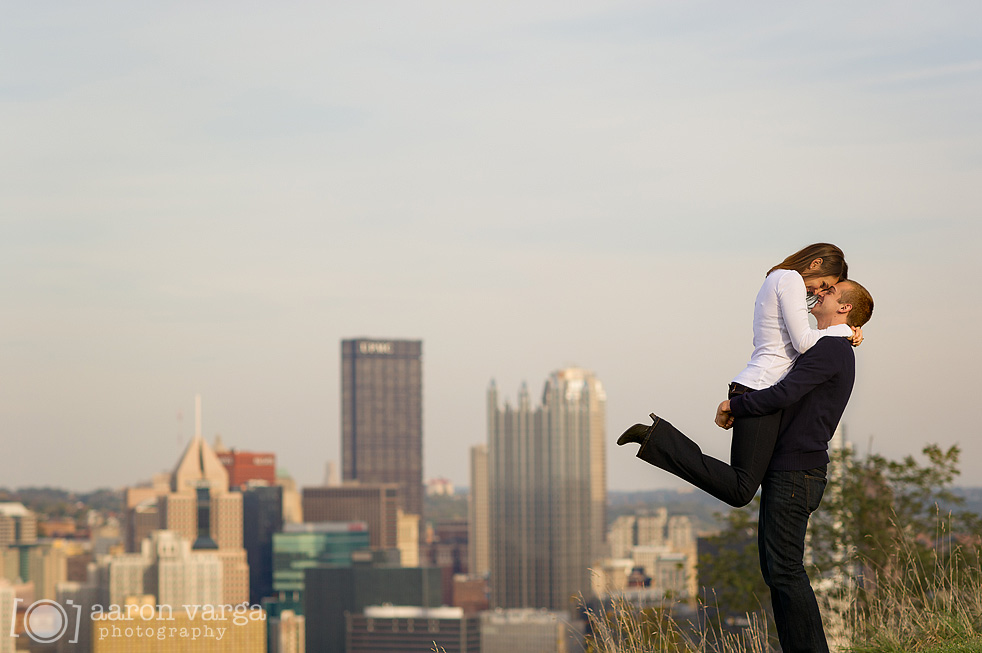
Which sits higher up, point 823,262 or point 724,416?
point 823,262

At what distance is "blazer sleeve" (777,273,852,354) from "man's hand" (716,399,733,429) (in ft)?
1.28

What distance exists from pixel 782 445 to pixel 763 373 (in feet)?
1.04

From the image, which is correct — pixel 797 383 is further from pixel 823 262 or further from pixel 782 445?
pixel 823 262

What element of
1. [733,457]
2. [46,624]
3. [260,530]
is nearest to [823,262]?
[733,457]

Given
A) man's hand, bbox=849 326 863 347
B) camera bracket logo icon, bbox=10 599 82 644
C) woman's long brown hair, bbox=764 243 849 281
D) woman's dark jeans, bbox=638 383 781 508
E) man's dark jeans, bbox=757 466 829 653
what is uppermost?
woman's long brown hair, bbox=764 243 849 281

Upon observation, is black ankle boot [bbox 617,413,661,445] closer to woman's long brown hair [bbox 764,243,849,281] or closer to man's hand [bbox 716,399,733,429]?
man's hand [bbox 716,399,733,429]

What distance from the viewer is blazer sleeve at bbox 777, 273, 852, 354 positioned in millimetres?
5012

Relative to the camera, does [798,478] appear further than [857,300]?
No

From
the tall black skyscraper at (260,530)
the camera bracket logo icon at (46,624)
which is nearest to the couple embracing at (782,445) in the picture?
the camera bracket logo icon at (46,624)

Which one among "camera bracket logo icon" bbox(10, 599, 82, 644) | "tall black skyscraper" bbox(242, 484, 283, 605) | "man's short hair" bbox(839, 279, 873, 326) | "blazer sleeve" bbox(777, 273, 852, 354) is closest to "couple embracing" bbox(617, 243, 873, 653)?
"blazer sleeve" bbox(777, 273, 852, 354)

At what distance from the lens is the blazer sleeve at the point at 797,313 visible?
5012mm

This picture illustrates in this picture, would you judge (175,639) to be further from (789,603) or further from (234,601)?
(234,601)

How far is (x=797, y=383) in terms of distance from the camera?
4.92 m

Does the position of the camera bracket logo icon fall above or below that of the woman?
below
